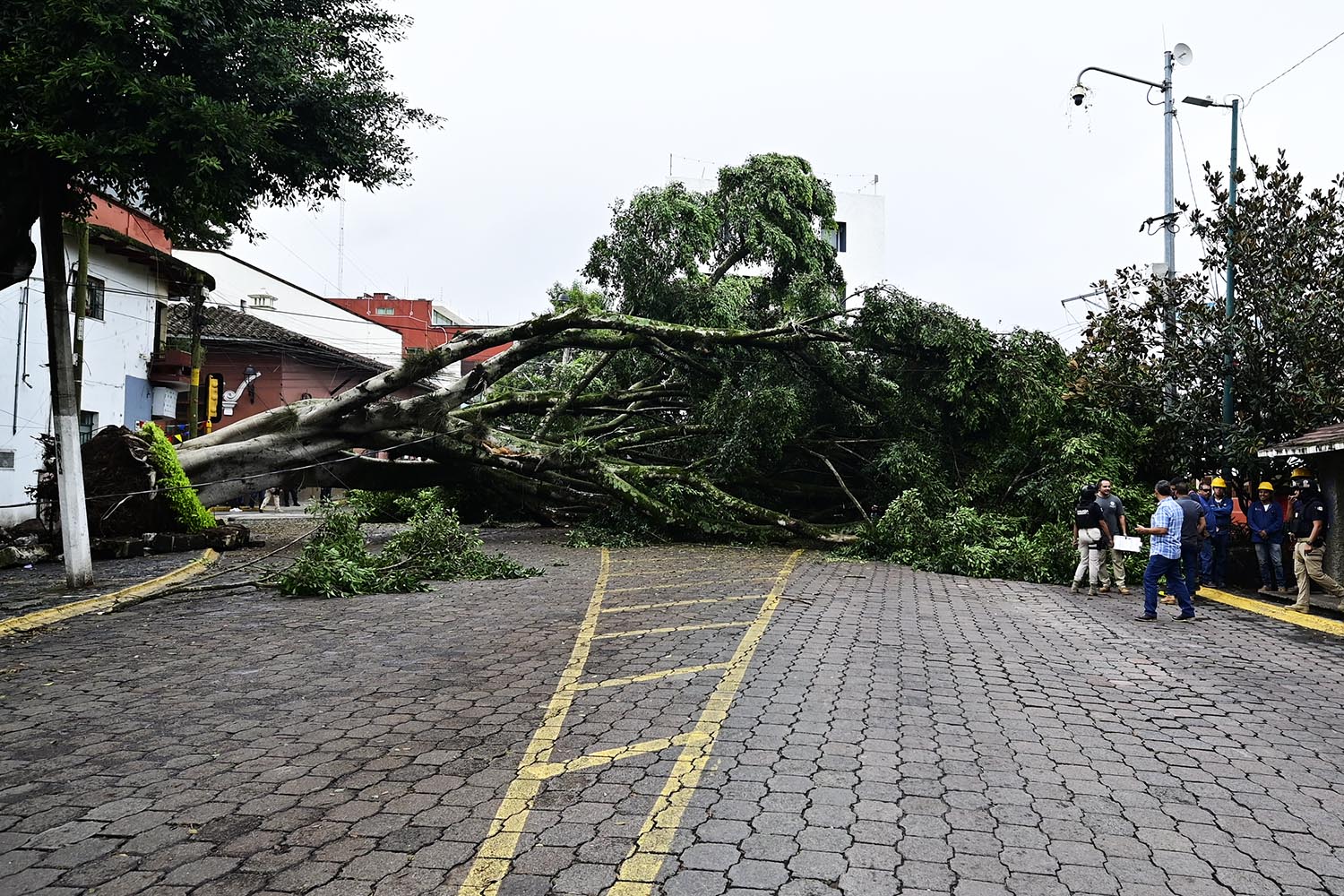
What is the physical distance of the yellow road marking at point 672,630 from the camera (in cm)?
838

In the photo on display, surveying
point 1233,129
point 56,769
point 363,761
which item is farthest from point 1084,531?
point 56,769

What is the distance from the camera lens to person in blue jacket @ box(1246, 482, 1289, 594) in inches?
504

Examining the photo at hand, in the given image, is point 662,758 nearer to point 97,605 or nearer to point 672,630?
point 672,630

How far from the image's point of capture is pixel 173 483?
50.3 ft

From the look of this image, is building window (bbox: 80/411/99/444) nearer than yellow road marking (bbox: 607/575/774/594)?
No

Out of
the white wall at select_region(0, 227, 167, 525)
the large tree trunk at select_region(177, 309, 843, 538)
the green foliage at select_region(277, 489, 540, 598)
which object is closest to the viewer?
the green foliage at select_region(277, 489, 540, 598)

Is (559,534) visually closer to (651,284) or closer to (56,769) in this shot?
(651,284)

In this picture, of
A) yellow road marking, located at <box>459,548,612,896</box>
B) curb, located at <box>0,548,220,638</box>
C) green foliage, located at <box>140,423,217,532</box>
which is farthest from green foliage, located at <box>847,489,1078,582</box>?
green foliage, located at <box>140,423,217,532</box>

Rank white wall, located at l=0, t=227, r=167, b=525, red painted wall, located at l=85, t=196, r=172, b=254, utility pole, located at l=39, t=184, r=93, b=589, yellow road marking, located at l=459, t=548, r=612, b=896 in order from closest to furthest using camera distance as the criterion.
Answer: yellow road marking, located at l=459, t=548, r=612, b=896 < utility pole, located at l=39, t=184, r=93, b=589 < white wall, located at l=0, t=227, r=167, b=525 < red painted wall, located at l=85, t=196, r=172, b=254

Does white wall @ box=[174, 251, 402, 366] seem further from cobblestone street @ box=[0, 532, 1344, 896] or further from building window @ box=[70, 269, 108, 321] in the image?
cobblestone street @ box=[0, 532, 1344, 896]

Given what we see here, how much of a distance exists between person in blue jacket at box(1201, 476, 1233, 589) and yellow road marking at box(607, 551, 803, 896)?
373 inches

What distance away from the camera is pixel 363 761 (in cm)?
483

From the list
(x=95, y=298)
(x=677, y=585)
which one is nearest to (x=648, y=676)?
(x=677, y=585)

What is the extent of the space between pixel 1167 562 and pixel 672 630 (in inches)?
233
